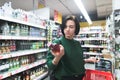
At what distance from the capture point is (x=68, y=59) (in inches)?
55.2

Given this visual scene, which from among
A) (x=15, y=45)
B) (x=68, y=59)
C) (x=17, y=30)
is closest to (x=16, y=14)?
(x=17, y=30)

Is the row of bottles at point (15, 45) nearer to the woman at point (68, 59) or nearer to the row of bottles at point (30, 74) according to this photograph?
the row of bottles at point (30, 74)

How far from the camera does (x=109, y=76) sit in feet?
5.23

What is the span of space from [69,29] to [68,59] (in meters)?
0.31

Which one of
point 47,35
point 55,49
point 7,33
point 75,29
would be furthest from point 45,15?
point 55,49

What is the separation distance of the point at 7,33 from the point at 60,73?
1.92 meters

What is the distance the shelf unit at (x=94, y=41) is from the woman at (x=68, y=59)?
665 cm

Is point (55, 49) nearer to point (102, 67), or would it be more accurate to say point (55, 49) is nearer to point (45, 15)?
point (102, 67)

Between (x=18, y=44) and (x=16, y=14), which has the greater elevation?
(x=16, y=14)

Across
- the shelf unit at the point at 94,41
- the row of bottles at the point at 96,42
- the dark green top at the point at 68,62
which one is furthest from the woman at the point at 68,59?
the row of bottles at the point at 96,42

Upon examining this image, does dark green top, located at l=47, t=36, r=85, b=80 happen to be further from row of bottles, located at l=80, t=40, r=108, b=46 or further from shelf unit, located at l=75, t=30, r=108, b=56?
row of bottles, located at l=80, t=40, r=108, b=46

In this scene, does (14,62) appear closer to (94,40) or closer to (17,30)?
(17,30)

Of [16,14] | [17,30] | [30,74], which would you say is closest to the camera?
[16,14]

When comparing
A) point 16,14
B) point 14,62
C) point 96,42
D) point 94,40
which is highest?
point 16,14
